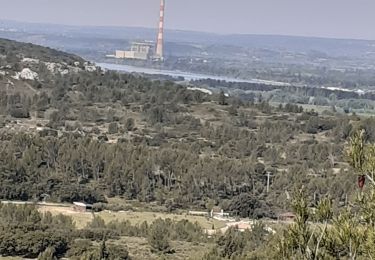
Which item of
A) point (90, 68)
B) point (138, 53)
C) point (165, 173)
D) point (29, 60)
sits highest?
point (29, 60)

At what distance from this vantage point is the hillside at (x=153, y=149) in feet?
139

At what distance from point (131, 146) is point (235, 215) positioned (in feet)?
37.9

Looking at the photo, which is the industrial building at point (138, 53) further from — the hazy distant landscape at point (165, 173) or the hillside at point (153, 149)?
the hillside at point (153, 149)

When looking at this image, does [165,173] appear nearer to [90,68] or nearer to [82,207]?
[82,207]

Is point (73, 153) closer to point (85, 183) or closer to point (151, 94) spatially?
point (85, 183)

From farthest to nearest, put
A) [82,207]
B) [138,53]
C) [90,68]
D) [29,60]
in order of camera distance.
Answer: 1. [138,53]
2. [90,68]
3. [29,60]
4. [82,207]

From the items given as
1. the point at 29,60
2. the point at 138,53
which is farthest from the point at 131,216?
the point at 138,53

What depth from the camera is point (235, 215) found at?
42125mm

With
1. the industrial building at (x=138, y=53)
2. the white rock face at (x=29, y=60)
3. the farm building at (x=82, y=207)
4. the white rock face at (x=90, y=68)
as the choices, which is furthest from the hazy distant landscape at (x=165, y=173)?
the industrial building at (x=138, y=53)

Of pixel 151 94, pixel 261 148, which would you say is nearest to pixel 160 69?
pixel 151 94

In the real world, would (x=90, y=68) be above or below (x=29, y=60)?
below

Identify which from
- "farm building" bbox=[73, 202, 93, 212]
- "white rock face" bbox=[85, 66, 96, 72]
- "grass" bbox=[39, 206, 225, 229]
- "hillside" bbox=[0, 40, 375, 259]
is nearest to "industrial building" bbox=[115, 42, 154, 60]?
"white rock face" bbox=[85, 66, 96, 72]

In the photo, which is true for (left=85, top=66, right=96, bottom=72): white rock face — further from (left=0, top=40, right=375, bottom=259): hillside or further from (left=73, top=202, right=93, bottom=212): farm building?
(left=73, top=202, right=93, bottom=212): farm building

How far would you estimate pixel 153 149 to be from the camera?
51500mm
